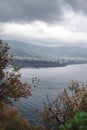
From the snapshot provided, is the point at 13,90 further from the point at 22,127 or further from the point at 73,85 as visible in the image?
the point at 22,127

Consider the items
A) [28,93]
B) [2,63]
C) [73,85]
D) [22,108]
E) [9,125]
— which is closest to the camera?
[2,63]

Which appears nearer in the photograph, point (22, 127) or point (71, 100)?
point (71, 100)

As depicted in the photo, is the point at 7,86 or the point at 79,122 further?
the point at 7,86

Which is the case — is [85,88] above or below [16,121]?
above

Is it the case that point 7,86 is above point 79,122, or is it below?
above

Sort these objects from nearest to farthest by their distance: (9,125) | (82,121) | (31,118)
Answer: (82,121) → (9,125) → (31,118)

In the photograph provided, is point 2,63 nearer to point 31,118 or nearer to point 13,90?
point 13,90

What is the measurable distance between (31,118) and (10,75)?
94802mm

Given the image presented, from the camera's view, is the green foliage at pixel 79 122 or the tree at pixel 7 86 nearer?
the green foliage at pixel 79 122

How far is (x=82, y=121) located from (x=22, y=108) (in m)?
139

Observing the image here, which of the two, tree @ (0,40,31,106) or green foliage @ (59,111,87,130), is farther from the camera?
tree @ (0,40,31,106)

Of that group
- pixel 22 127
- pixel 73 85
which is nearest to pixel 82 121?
pixel 73 85

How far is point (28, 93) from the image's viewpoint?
40.2m

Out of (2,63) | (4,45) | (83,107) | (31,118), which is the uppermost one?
(4,45)
